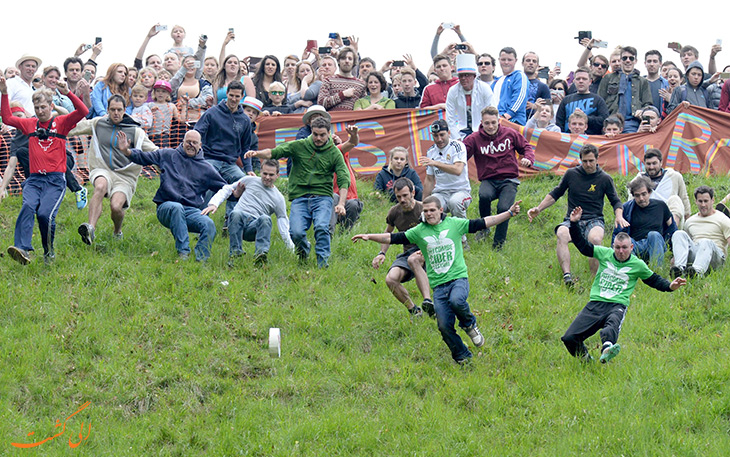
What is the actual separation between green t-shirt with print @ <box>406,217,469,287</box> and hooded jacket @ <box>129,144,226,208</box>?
3817mm

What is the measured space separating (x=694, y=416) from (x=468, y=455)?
223 cm

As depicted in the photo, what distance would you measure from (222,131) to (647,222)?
6.40 meters

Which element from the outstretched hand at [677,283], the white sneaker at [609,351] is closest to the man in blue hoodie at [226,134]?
the white sneaker at [609,351]

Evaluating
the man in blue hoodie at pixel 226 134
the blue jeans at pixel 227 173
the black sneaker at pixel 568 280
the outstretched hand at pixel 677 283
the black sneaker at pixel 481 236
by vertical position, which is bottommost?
the black sneaker at pixel 568 280

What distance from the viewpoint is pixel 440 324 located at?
9547 millimetres

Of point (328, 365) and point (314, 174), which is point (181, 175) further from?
point (328, 365)

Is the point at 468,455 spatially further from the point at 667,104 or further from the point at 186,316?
the point at 667,104

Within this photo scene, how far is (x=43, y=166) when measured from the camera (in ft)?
38.7

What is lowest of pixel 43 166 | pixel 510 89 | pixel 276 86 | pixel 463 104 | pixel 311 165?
pixel 311 165

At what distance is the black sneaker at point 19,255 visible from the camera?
11508 mm

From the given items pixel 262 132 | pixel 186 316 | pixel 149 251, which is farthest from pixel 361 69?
pixel 186 316

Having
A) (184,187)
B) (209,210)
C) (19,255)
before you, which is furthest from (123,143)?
(19,255)

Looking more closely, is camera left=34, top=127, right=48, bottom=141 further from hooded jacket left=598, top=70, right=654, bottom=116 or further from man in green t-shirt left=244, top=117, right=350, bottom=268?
hooded jacket left=598, top=70, right=654, bottom=116

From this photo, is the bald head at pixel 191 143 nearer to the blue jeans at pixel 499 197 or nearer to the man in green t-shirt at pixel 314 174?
the man in green t-shirt at pixel 314 174
